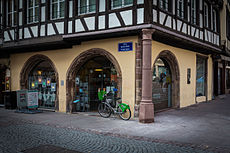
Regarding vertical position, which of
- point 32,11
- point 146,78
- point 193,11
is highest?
point 193,11

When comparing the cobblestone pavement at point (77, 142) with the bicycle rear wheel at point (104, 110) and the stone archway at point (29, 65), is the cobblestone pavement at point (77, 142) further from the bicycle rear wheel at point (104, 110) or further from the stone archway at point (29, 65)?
the stone archway at point (29, 65)

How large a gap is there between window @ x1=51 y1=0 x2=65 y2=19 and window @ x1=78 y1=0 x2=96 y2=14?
113 cm

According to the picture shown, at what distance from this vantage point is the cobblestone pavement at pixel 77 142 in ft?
18.4

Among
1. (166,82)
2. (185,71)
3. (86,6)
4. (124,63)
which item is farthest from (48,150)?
(185,71)

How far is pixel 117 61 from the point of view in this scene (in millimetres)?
10344

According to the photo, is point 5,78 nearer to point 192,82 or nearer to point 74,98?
point 74,98

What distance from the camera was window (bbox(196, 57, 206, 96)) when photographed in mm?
15570

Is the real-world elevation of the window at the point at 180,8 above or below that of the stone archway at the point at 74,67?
above

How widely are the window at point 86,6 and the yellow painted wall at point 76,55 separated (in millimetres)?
1490

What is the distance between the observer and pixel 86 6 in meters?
11.1

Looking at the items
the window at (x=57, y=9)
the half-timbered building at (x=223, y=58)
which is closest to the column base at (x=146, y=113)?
the window at (x=57, y=9)

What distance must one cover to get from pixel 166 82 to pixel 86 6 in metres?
5.71

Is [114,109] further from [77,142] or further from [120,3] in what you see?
[120,3]

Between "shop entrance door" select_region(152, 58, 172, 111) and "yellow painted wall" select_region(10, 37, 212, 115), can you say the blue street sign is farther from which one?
"shop entrance door" select_region(152, 58, 172, 111)
